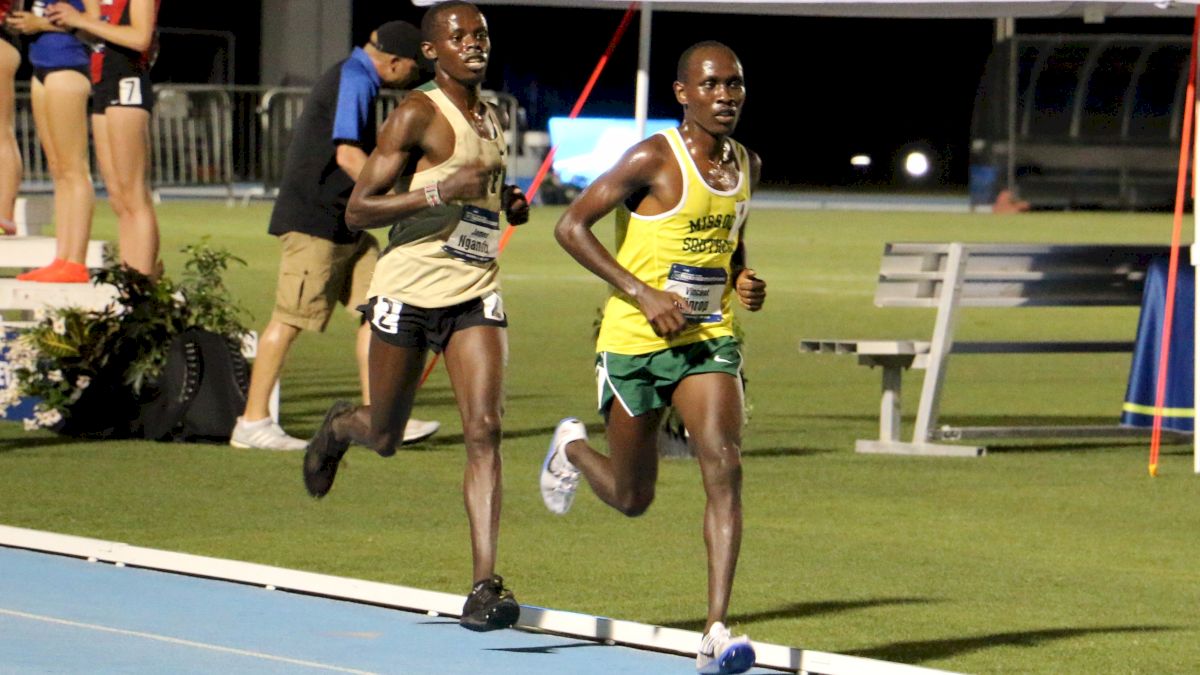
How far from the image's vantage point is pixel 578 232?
7027 millimetres

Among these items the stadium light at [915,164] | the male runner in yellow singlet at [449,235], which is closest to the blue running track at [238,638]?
the male runner in yellow singlet at [449,235]

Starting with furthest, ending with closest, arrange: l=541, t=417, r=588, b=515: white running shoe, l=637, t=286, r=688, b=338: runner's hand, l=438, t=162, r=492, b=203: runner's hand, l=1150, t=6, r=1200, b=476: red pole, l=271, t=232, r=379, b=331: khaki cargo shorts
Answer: l=271, t=232, r=379, b=331: khaki cargo shorts
l=1150, t=6, r=1200, b=476: red pole
l=541, t=417, r=588, b=515: white running shoe
l=438, t=162, r=492, b=203: runner's hand
l=637, t=286, r=688, b=338: runner's hand

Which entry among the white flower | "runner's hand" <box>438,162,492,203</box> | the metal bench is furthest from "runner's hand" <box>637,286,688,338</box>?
the white flower

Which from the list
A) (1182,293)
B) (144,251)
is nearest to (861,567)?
(1182,293)

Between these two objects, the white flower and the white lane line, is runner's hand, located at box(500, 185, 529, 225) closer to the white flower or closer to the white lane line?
the white lane line

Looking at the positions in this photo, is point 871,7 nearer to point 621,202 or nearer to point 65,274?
point 65,274

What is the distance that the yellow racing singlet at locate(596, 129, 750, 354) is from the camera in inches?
271

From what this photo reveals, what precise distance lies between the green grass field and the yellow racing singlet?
112 cm

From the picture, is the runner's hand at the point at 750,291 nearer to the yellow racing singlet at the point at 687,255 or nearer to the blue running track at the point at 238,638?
the yellow racing singlet at the point at 687,255

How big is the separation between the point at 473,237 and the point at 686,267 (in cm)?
97

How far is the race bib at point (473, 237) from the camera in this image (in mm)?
7582

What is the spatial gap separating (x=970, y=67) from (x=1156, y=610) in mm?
46874

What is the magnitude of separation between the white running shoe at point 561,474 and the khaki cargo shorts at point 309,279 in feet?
12.8

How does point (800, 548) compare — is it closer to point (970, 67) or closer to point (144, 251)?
point (144, 251)
